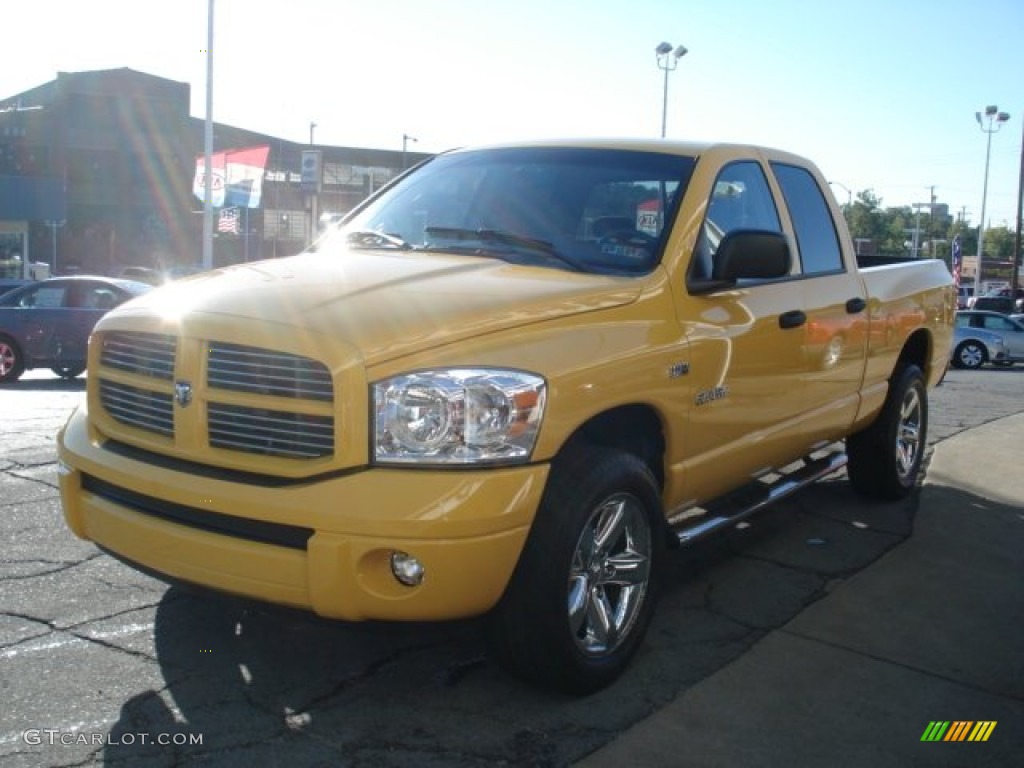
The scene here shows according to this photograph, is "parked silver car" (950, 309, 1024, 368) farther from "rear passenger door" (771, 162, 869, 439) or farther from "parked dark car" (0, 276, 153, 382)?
"rear passenger door" (771, 162, 869, 439)

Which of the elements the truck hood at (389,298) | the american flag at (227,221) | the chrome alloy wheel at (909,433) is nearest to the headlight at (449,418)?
the truck hood at (389,298)

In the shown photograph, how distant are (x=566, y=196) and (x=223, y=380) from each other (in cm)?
188

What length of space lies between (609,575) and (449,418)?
951 mm

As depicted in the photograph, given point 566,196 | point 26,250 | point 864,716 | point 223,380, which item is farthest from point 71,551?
point 26,250

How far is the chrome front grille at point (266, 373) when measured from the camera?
3.12 meters

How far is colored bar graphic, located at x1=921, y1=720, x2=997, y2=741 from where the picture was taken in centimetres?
343

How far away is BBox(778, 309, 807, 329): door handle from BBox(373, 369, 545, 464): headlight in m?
1.97

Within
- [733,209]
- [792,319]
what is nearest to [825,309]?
[792,319]

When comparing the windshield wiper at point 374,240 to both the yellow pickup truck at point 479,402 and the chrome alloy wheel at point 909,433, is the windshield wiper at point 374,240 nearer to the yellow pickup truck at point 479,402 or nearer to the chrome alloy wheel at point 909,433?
the yellow pickup truck at point 479,402

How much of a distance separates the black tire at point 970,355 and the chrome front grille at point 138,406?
26.2 m

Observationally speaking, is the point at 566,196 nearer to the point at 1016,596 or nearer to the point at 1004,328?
the point at 1016,596

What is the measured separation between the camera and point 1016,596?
4918 millimetres

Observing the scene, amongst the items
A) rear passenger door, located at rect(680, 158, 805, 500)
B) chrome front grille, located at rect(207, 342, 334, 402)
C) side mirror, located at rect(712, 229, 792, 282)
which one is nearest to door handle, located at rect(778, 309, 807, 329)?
rear passenger door, located at rect(680, 158, 805, 500)

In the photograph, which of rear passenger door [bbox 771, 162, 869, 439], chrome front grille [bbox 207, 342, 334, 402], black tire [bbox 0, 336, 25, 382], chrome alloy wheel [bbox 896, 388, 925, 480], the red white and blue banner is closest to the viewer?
chrome front grille [bbox 207, 342, 334, 402]
